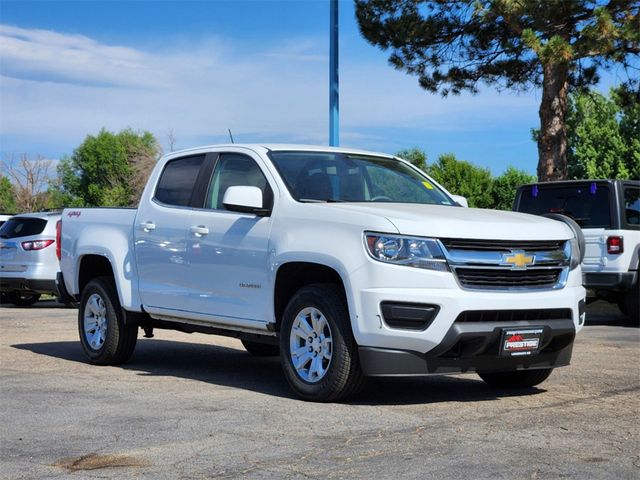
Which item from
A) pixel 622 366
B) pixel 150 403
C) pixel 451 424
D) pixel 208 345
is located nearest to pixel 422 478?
pixel 451 424

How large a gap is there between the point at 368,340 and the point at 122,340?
338cm

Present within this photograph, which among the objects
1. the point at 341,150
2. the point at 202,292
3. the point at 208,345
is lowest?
the point at 208,345

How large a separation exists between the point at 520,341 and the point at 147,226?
3.60 metres

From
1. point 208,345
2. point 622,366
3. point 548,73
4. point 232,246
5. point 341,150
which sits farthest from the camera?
point 548,73

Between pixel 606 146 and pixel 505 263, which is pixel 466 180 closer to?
pixel 606 146

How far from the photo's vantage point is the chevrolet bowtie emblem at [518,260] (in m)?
7.31

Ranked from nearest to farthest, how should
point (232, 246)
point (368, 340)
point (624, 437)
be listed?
1. point (624, 437)
2. point (368, 340)
3. point (232, 246)

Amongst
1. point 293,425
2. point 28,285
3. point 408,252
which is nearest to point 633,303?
point 408,252

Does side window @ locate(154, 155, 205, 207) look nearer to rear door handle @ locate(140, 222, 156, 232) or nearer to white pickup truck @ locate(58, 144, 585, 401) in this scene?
white pickup truck @ locate(58, 144, 585, 401)

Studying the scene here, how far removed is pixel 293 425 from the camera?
6621mm

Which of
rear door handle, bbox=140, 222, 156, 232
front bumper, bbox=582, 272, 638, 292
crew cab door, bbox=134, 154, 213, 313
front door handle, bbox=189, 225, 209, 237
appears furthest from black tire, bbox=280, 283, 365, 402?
front bumper, bbox=582, 272, 638, 292

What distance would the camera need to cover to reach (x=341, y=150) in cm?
889

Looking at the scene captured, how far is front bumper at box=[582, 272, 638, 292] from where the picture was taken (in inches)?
550

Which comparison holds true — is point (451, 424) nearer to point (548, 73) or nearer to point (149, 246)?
point (149, 246)
